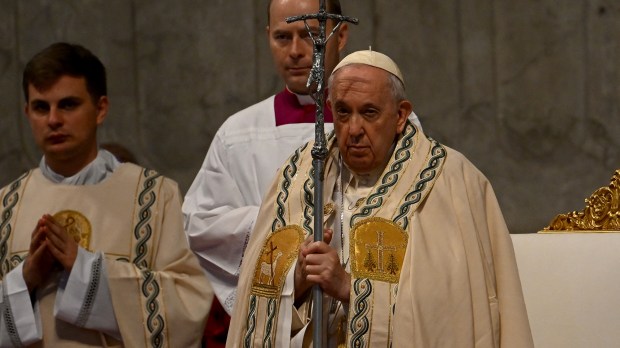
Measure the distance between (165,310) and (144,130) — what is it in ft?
8.72

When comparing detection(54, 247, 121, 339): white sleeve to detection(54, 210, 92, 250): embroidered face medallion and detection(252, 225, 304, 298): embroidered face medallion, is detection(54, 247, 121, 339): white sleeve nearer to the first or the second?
detection(54, 210, 92, 250): embroidered face medallion

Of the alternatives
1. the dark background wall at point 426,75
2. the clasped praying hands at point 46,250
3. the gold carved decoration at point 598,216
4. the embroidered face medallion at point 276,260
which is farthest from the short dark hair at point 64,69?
the dark background wall at point 426,75

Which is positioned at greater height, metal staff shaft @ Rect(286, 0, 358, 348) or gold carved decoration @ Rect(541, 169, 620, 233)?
metal staff shaft @ Rect(286, 0, 358, 348)

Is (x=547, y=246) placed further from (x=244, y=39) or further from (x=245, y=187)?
(x=244, y=39)

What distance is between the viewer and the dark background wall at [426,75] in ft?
21.6

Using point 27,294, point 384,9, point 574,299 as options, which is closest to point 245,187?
point 27,294

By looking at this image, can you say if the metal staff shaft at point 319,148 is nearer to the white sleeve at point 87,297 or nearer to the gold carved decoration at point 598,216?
the white sleeve at point 87,297

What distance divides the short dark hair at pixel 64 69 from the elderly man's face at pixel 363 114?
1.28m

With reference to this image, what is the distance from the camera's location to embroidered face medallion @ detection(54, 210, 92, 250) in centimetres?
526

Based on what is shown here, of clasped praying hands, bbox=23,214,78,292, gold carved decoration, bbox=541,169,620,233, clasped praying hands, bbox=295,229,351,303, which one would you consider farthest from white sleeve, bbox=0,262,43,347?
gold carved decoration, bbox=541,169,620,233

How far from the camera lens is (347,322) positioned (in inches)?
168

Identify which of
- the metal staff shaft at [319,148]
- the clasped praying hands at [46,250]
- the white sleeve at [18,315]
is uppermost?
the metal staff shaft at [319,148]

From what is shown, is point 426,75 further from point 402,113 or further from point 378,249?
point 378,249

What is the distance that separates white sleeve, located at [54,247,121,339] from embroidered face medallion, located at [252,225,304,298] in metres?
0.79
